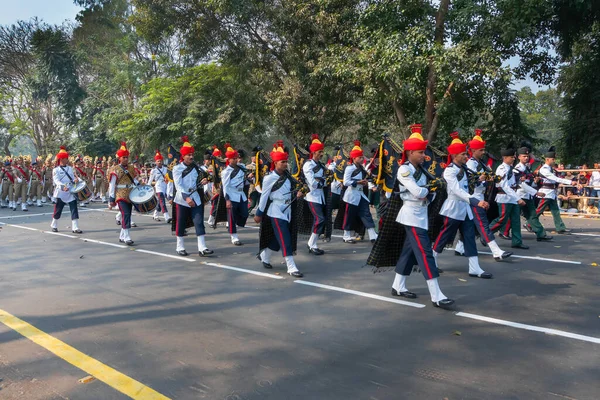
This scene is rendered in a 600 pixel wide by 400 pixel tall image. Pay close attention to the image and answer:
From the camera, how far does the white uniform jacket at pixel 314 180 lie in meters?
9.90

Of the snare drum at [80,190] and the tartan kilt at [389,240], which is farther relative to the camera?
the snare drum at [80,190]

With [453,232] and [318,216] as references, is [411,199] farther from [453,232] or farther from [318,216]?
[318,216]

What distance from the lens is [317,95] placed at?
20.6m

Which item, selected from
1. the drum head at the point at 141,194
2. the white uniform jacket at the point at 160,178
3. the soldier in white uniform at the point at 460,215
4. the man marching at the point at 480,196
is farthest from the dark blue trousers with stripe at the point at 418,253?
the white uniform jacket at the point at 160,178

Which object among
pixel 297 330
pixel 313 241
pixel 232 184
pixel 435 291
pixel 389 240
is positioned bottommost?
pixel 297 330

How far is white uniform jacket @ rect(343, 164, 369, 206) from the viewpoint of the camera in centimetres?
1037

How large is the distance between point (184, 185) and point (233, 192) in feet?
6.13

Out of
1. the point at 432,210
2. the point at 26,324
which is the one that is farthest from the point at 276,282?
the point at 26,324

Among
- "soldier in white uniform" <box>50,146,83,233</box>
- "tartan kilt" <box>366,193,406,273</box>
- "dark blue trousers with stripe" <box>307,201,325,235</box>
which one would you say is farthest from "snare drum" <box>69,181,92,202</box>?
"tartan kilt" <box>366,193,406,273</box>

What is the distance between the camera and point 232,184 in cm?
1116

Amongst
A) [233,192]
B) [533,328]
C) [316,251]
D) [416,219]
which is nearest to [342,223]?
[316,251]

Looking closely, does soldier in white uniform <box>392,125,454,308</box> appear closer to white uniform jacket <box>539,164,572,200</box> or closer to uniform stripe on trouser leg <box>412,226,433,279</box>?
uniform stripe on trouser leg <box>412,226,433,279</box>

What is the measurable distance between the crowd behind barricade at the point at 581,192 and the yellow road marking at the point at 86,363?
15604mm

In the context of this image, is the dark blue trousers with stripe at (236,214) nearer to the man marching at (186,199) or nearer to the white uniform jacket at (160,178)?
the man marching at (186,199)
